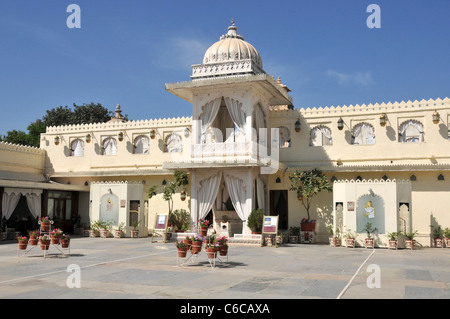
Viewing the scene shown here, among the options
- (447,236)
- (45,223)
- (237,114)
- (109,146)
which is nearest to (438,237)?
(447,236)

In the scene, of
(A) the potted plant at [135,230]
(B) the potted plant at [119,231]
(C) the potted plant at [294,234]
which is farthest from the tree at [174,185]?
(C) the potted plant at [294,234]

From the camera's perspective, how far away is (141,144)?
84.2 feet

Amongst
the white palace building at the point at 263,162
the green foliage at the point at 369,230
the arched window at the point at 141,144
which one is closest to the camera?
the green foliage at the point at 369,230

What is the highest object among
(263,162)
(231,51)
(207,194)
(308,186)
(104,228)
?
(231,51)

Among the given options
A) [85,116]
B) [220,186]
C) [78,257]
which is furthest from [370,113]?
[85,116]

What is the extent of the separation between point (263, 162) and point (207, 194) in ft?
10.3

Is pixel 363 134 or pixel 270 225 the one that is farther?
pixel 363 134

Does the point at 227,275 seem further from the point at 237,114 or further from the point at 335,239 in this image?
the point at 237,114

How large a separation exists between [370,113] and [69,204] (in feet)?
55.3

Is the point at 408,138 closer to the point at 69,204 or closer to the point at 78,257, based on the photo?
the point at 78,257

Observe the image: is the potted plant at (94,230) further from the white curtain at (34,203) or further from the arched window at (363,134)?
the arched window at (363,134)

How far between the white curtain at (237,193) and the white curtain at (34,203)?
997 cm

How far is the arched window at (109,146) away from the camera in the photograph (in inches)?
1036

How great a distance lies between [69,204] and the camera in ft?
85.3
